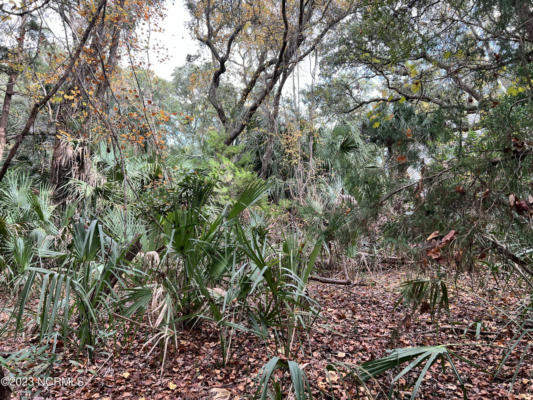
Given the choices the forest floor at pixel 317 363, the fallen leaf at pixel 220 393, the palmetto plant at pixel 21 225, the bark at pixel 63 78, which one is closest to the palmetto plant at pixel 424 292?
the forest floor at pixel 317 363

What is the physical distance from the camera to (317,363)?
120 inches

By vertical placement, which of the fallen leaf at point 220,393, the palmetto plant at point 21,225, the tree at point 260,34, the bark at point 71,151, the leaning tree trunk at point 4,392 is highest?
the tree at point 260,34

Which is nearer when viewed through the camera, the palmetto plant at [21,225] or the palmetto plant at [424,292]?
the palmetto plant at [424,292]

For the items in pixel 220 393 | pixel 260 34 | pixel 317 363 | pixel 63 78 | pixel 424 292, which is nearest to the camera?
pixel 424 292


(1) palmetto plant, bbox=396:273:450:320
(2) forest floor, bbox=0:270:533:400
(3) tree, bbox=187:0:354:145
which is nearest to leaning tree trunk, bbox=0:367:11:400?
(2) forest floor, bbox=0:270:533:400

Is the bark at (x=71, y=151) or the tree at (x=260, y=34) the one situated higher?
the tree at (x=260, y=34)

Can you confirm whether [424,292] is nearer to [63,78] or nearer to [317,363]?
[317,363]

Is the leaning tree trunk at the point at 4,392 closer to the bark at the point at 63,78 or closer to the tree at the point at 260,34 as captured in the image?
the bark at the point at 63,78

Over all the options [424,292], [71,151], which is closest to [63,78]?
[71,151]

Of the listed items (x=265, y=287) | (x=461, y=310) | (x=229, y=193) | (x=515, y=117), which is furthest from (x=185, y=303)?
(x=229, y=193)

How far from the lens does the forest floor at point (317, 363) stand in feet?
8.65

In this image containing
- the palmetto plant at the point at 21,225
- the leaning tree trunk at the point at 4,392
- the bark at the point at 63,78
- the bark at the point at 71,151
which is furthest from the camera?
the bark at the point at 71,151

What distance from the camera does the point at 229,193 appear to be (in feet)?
22.1

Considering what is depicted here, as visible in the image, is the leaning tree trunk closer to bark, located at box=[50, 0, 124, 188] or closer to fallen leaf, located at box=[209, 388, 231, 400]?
fallen leaf, located at box=[209, 388, 231, 400]
